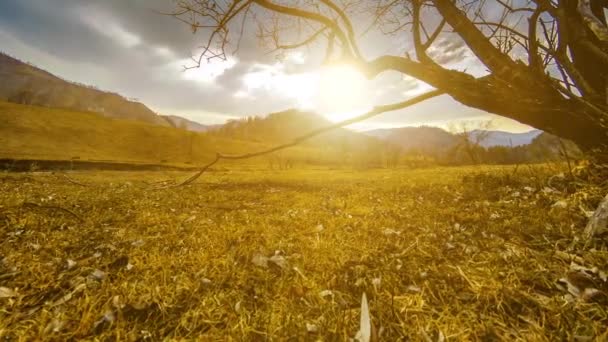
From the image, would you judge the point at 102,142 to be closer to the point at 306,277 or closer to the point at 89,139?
the point at 89,139

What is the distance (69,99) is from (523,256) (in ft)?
801

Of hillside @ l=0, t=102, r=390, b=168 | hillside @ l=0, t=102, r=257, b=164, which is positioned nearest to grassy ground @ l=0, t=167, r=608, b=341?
hillside @ l=0, t=102, r=390, b=168

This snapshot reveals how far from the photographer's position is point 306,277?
2014mm

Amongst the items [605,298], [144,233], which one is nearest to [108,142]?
[144,233]

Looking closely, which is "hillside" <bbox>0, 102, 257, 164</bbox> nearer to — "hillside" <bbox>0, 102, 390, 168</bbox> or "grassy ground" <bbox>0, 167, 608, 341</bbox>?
"hillside" <bbox>0, 102, 390, 168</bbox>

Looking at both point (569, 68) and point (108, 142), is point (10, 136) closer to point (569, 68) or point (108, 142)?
point (108, 142)

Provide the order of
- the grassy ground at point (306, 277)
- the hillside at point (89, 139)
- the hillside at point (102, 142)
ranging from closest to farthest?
the grassy ground at point (306, 277)
the hillside at point (89, 139)
the hillside at point (102, 142)

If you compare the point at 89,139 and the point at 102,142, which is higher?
the point at 89,139

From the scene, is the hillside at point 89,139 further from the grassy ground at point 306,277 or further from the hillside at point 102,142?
the grassy ground at point 306,277

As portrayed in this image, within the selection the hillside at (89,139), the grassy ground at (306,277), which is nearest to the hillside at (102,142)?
the hillside at (89,139)

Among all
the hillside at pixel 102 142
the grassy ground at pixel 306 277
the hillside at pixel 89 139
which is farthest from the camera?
the hillside at pixel 102 142

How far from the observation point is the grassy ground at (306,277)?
1.44 m

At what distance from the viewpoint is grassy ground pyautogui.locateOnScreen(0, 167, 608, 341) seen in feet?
4.73

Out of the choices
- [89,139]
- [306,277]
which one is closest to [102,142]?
[89,139]
